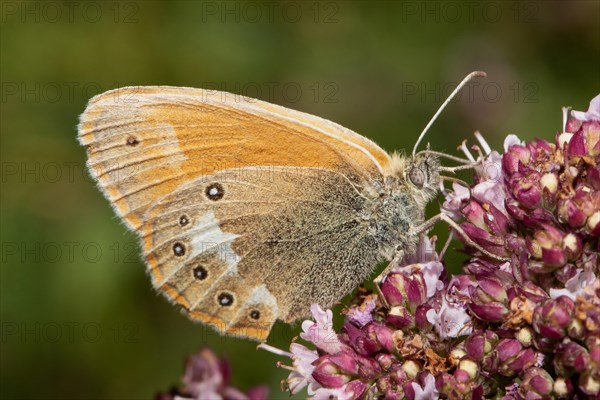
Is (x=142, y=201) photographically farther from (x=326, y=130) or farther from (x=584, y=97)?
(x=584, y=97)

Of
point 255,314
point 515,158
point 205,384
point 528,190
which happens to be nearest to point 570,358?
point 528,190

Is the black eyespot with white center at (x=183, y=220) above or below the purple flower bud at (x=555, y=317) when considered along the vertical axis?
below

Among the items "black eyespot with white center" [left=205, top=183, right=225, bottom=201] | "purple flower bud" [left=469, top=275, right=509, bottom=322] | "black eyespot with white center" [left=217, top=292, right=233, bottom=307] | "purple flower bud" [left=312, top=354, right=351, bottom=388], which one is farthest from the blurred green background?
"purple flower bud" [left=469, top=275, right=509, bottom=322]

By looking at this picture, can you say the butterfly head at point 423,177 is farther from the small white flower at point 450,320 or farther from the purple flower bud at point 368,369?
the purple flower bud at point 368,369

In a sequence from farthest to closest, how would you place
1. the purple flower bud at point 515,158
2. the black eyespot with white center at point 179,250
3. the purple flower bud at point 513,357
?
1. the black eyespot with white center at point 179,250
2. the purple flower bud at point 515,158
3. the purple flower bud at point 513,357

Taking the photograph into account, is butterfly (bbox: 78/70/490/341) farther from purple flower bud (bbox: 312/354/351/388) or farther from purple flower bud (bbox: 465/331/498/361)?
purple flower bud (bbox: 465/331/498/361)

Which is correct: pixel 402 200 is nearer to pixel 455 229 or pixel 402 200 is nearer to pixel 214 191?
pixel 455 229

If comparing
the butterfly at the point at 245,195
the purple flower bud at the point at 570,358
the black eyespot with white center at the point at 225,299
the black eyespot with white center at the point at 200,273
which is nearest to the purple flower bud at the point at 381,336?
the butterfly at the point at 245,195
